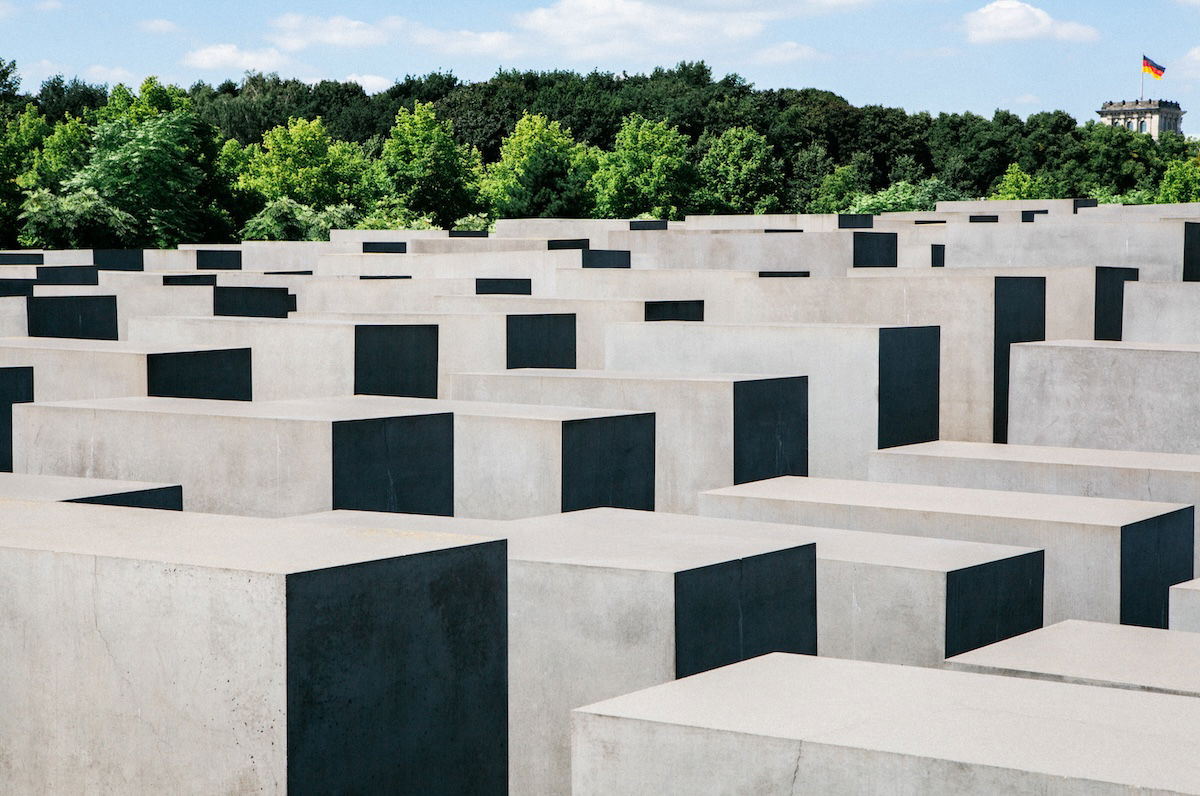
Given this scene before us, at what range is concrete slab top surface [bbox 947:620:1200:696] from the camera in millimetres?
6699

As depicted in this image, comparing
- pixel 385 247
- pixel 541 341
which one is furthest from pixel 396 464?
pixel 385 247

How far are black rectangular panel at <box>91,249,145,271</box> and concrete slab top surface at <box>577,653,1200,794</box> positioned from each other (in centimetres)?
2635

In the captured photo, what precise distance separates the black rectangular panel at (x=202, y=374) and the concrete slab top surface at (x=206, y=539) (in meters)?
5.71

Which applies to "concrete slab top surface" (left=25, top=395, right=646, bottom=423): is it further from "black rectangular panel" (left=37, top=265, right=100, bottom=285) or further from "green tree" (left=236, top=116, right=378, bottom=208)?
"green tree" (left=236, top=116, right=378, bottom=208)

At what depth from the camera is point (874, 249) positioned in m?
22.5

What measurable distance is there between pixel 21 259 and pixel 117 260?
183cm

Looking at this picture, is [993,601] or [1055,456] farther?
[1055,456]

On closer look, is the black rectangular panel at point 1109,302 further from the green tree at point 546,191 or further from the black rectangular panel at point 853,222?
the green tree at point 546,191

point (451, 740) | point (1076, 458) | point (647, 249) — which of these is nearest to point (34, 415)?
point (451, 740)

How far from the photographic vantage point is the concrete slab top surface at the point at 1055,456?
11438mm

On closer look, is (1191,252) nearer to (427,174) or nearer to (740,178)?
(427,174)

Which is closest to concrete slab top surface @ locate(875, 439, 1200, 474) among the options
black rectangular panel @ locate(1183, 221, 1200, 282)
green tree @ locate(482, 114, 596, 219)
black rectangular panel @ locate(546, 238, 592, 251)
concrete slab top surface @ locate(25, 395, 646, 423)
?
concrete slab top surface @ locate(25, 395, 646, 423)

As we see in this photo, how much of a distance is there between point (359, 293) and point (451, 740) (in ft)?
47.8

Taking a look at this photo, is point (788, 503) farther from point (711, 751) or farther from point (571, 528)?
point (711, 751)
